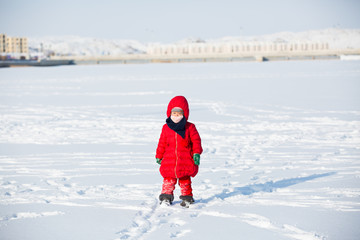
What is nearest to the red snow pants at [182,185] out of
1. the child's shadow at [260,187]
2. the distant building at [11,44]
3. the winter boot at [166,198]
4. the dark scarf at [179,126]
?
the winter boot at [166,198]

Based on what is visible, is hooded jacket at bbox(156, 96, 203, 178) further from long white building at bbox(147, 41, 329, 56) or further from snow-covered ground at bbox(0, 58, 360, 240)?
long white building at bbox(147, 41, 329, 56)

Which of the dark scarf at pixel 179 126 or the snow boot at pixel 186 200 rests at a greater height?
the dark scarf at pixel 179 126

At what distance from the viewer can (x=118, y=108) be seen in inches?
680

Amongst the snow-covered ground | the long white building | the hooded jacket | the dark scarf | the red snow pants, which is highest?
the long white building

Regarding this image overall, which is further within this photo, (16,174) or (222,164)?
(222,164)

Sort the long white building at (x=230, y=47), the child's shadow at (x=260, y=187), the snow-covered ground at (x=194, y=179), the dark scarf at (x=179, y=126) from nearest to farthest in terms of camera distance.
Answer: the snow-covered ground at (x=194, y=179)
the dark scarf at (x=179, y=126)
the child's shadow at (x=260, y=187)
the long white building at (x=230, y=47)

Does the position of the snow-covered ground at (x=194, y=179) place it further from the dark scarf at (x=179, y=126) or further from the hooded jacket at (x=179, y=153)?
the dark scarf at (x=179, y=126)

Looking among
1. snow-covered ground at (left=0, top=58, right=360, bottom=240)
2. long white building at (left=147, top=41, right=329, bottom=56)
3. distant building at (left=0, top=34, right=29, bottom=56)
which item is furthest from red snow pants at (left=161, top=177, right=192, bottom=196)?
distant building at (left=0, top=34, right=29, bottom=56)

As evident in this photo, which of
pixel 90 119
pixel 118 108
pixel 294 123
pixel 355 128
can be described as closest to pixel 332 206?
pixel 355 128

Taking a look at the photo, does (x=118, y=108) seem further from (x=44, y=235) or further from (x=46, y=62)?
(x=46, y=62)

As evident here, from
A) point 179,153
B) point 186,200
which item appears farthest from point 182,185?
point 179,153

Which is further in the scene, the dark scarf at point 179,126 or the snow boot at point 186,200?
the snow boot at point 186,200

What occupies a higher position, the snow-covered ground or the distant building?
the distant building

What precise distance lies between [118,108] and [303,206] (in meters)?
12.4
